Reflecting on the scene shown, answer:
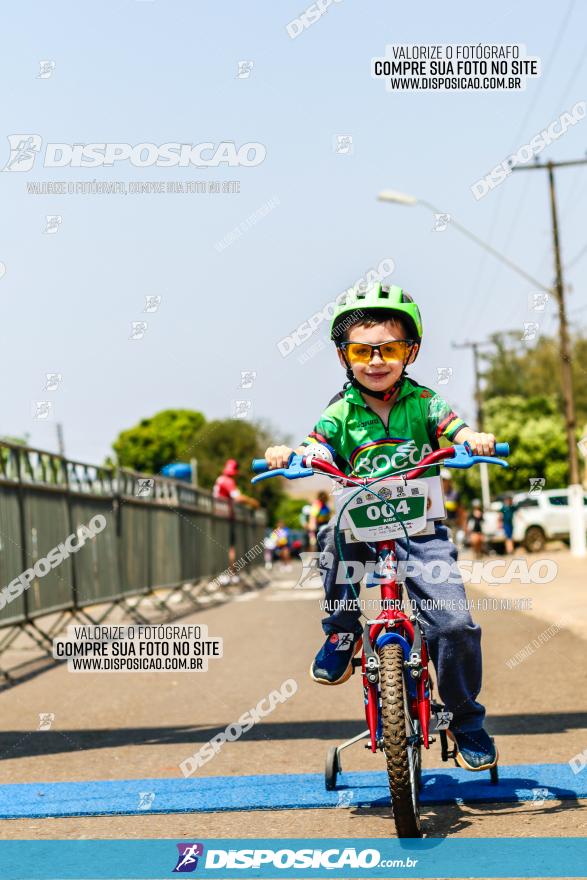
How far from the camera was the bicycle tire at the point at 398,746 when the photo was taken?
Result: 4.36 m

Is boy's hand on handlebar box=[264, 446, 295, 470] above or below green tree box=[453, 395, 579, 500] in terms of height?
below

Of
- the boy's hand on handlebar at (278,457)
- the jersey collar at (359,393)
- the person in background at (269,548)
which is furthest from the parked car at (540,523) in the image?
the boy's hand on handlebar at (278,457)

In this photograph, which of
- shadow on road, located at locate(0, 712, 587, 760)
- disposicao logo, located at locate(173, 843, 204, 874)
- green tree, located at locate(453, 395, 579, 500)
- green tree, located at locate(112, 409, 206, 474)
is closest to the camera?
disposicao logo, located at locate(173, 843, 204, 874)

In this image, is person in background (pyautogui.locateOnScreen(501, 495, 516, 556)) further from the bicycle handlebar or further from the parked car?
the bicycle handlebar

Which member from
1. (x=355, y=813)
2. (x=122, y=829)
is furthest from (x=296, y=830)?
(x=122, y=829)

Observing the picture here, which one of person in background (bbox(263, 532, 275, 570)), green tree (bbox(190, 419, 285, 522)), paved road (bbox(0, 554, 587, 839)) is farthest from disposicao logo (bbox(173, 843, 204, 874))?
green tree (bbox(190, 419, 285, 522))

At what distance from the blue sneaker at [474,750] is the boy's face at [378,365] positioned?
1.40 m

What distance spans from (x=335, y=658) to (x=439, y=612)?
1.64ft

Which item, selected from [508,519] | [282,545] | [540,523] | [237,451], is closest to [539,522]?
[540,523]

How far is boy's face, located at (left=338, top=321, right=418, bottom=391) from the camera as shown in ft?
16.3

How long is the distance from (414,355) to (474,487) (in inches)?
2624

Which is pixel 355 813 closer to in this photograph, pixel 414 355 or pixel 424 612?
pixel 424 612

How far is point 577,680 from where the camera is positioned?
9164 mm

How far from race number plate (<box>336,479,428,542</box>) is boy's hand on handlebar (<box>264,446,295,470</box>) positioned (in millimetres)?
259
